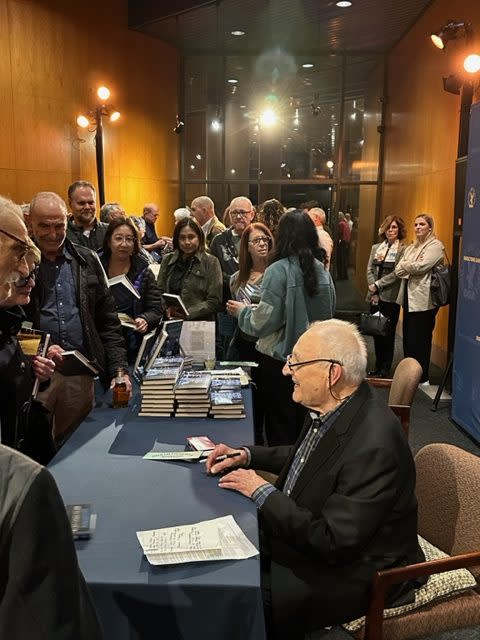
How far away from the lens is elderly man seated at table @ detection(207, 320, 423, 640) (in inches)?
63.3

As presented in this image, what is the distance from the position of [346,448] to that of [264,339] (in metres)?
1.72

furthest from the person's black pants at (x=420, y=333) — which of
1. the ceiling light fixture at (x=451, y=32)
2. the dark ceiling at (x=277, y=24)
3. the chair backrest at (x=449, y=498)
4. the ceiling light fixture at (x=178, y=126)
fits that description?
the ceiling light fixture at (x=178, y=126)

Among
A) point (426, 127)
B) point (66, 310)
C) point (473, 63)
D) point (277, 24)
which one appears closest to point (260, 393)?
point (66, 310)

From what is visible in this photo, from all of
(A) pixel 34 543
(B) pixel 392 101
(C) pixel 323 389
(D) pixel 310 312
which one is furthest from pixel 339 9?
(A) pixel 34 543

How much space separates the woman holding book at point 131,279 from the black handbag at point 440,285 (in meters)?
3.04

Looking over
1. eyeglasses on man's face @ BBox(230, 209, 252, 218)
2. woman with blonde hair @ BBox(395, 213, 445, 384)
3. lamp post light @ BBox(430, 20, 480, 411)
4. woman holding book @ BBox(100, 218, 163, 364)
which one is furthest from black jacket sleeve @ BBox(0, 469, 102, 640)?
woman with blonde hair @ BBox(395, 213, 445, 384)

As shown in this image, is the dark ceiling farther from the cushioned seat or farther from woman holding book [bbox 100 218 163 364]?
the cushioned seat

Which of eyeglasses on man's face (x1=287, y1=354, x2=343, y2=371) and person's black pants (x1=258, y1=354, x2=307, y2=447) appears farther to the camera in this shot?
person's black pants (x1=258, y1=354, x2=307, y2=447)

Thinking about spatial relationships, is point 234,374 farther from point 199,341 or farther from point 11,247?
point 11,247

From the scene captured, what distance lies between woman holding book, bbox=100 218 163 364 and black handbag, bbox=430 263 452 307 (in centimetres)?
304

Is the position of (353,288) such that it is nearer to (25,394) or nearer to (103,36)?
(103,36)

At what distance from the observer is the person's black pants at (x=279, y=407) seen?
3277 millimetres

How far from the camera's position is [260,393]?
348cm

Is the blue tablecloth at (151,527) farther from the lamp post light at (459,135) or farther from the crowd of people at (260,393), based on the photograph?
the lamp post light at (459,135)
